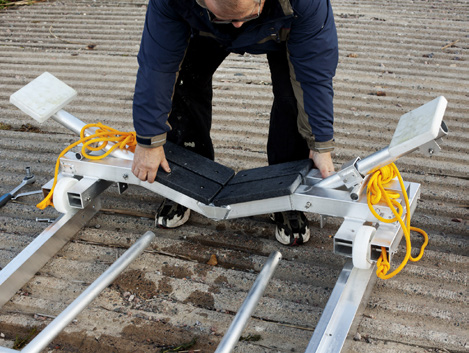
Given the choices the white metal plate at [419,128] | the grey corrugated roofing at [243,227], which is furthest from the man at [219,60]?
the white metal plate at [419,128]

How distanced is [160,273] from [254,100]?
5.63 feet

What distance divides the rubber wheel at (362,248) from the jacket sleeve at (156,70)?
87 cm

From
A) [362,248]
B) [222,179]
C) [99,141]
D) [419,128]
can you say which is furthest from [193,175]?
[419,128]

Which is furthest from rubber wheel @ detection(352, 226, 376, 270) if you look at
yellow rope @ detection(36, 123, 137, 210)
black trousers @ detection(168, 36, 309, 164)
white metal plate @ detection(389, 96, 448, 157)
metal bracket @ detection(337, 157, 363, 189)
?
yellow rope @ detection(36, 123, 137, 210)

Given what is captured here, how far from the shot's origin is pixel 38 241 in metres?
2.31

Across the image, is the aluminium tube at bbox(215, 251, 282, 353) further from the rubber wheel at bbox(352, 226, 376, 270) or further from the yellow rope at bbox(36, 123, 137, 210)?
the yellow rope at bbox(36, 123, 137, 210)

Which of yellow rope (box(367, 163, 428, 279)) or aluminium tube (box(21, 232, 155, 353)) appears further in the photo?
yellow rope (box(367, 163, 428, 279))

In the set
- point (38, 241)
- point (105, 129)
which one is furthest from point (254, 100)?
point (38, 241)

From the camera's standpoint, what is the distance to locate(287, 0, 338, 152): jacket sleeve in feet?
6.34

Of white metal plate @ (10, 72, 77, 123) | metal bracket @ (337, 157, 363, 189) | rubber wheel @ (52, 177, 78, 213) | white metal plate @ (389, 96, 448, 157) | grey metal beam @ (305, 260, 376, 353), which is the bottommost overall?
grey metal beam @ (305, 260, 376, 353)

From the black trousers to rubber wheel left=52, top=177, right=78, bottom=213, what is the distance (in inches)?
20.5

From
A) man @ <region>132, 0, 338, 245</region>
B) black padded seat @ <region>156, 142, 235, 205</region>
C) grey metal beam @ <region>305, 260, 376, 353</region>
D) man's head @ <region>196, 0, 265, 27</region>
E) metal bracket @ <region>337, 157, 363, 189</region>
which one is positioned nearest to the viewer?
man's head @ <region>196, 0, 265, 27</region>

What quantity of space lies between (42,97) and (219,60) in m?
0.84

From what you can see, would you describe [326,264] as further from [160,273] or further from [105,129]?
[105,129]
